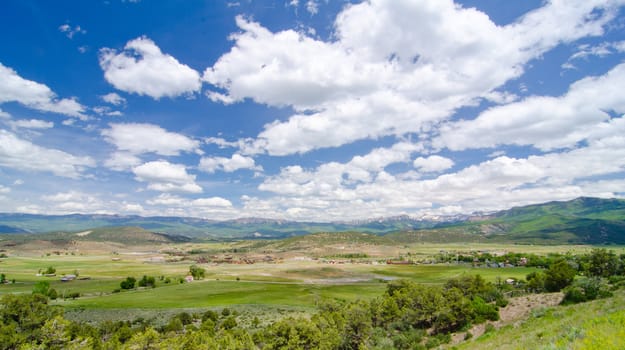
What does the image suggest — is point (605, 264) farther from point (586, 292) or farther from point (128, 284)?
point (128, 284)

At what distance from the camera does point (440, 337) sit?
44.7m

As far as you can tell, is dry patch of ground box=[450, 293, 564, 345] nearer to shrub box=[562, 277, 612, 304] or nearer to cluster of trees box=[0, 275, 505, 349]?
cluster of trees box=[0, 275, 505, 349]

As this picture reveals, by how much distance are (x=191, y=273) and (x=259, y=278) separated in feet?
112

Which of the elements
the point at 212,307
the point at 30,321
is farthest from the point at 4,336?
the point at 212,307

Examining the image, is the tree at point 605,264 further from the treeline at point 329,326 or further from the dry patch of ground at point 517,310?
the dry patch of ground at point 517,310

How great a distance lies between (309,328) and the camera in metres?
40.2

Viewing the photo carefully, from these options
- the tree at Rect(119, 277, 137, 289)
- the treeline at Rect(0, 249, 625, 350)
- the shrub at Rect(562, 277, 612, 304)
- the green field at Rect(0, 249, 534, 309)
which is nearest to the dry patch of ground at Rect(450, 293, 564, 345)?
the treeline at Rect(0, 249, 625, 350)

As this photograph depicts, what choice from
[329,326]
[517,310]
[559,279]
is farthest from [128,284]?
[559,279]

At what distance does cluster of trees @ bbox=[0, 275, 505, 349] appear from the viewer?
131 ft

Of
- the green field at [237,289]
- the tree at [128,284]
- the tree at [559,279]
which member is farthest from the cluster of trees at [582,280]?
the tree at [128,284]

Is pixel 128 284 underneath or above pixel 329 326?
underneath

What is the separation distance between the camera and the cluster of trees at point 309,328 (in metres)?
39.8

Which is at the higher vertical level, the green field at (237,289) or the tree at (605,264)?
the tree at (605,264)

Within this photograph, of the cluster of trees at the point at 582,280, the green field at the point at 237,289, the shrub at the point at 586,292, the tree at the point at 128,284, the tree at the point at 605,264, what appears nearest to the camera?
the shrub at the point at 586,292
